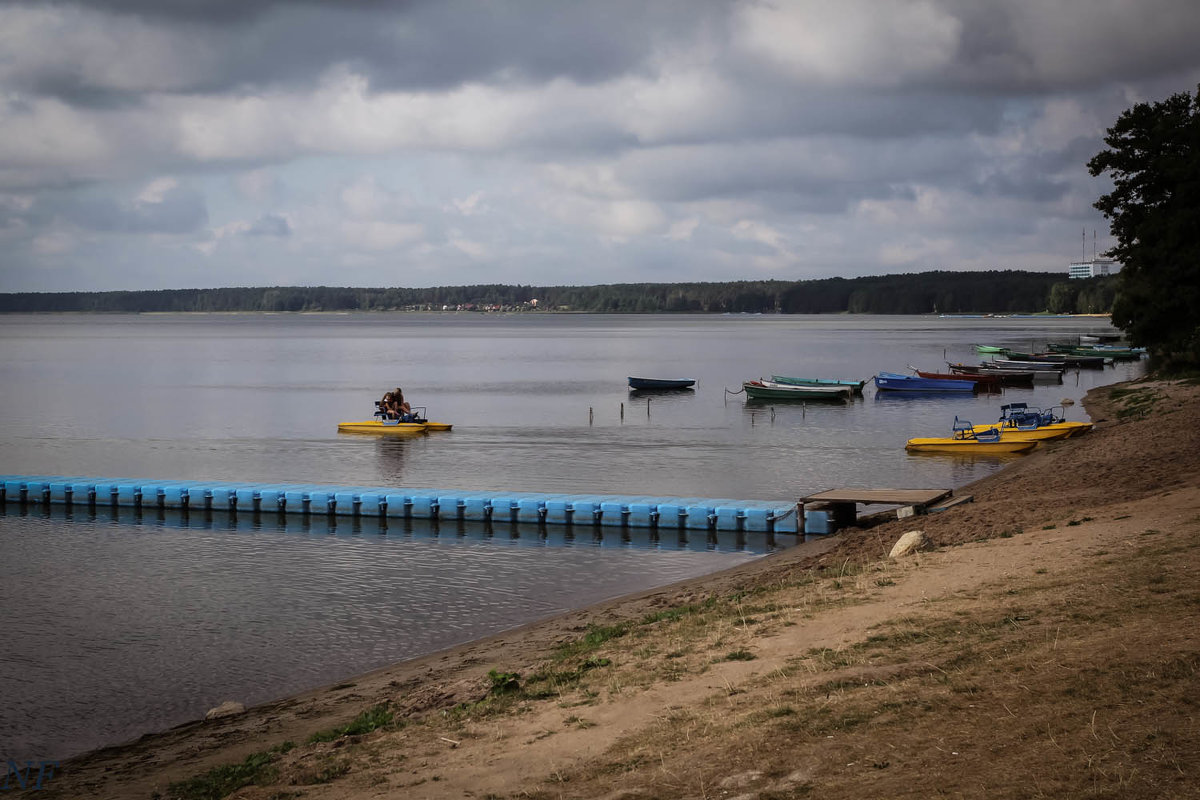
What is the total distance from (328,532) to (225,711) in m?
17.4

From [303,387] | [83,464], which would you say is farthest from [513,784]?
[303,387]

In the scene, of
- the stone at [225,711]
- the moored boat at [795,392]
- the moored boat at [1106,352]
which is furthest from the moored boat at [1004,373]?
the stone at [225,711]

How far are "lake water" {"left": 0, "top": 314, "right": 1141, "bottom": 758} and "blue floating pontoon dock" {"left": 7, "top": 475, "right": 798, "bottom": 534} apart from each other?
87 centimetres

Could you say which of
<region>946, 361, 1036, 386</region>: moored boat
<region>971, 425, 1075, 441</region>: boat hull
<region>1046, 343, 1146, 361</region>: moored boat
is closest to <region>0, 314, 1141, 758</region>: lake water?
<region>946, 361, 1036, 386</region>: moored boat

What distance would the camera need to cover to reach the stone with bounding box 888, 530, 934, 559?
70.0ft

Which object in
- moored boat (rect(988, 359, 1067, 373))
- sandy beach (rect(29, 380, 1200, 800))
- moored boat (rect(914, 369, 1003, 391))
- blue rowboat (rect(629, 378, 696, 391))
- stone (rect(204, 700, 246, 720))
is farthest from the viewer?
moored boat (rect(988, 359, 1067, 373))

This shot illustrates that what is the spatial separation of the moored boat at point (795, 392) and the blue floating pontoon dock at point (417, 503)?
1808 inches

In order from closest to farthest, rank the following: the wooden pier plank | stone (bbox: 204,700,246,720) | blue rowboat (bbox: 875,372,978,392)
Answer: stone (bbox: 204,700,246,720) → the wooden pier plank → blue rowboat (bbox: 875,372,978,392)

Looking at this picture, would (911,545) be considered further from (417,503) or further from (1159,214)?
(1159,214)

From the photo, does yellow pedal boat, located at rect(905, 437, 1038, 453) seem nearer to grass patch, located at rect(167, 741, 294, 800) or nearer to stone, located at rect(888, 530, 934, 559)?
stone, located at rect(888, 530, 934, 559)

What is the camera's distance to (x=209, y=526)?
36500mm

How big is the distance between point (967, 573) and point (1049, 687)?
660 cm

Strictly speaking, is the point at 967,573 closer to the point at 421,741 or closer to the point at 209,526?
the point at 421,741

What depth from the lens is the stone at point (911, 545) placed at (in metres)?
21.3
